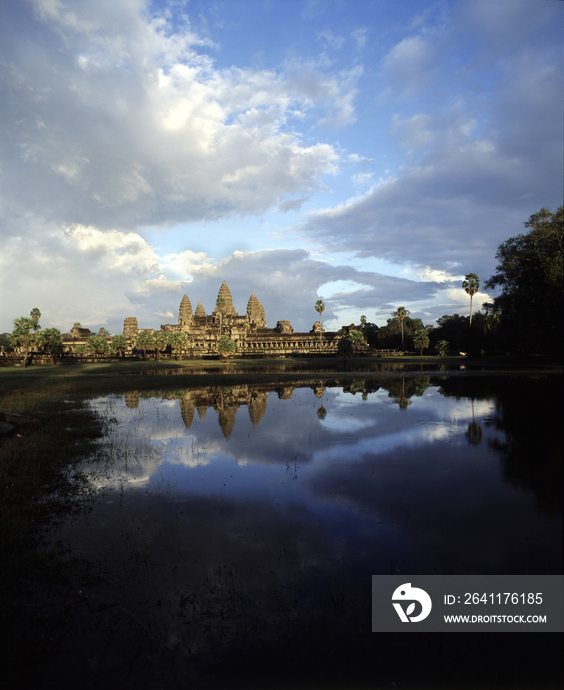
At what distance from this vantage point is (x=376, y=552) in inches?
264

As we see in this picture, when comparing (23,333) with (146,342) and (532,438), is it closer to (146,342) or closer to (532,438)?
(146,342)

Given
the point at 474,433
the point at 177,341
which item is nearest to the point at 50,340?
the point at 177,341

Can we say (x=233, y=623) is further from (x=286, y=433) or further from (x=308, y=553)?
(x=286, y=433)

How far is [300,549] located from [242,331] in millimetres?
143625

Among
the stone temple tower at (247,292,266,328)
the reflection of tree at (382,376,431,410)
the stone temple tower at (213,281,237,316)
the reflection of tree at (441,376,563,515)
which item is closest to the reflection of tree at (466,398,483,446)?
the reflection of tree at (441,376,563,515)

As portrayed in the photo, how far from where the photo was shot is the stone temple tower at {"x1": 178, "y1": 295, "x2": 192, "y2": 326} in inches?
6442

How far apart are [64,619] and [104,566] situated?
1.22 m

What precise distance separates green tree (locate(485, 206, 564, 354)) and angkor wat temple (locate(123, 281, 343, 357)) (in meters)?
83.4

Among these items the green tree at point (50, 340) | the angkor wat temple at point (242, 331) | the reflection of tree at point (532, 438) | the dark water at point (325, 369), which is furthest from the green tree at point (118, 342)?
the reflection of tree at point (532, 438)

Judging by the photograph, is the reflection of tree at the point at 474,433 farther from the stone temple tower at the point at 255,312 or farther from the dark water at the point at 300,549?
the stone temple tower at the point at 255,312

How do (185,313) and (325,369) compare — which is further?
(185,313)

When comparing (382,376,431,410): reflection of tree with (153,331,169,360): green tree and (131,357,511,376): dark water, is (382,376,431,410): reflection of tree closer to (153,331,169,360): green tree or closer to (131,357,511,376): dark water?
(131,357,511,376): dark water

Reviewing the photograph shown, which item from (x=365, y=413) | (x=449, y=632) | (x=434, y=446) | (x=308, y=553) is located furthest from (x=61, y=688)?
(x=365, y=413)

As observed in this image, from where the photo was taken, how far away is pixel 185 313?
166m
